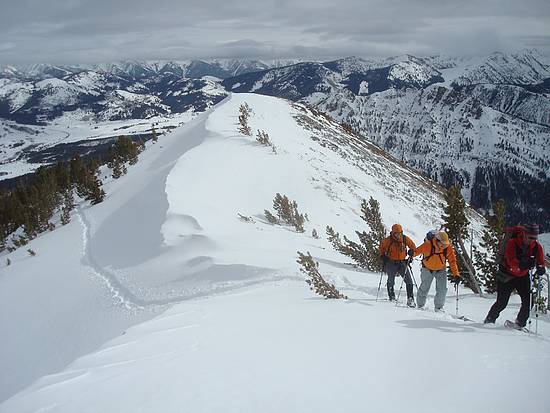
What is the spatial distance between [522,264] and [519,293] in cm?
75

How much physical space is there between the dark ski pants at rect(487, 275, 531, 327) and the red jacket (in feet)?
0.57

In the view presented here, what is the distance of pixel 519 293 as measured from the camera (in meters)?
8.81

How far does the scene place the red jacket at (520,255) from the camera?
8391 millimetres

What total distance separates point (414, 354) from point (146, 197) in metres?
19.9

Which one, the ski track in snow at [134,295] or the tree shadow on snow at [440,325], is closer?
the tree shadow on snow at [440,325]

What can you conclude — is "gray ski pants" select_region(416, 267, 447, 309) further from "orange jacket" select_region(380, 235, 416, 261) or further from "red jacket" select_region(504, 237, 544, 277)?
"red jacket" select_region(504, 237, 544, 277)

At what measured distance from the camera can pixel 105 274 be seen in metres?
17.1

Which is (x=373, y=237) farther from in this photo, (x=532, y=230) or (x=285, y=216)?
(x=532, y=230)

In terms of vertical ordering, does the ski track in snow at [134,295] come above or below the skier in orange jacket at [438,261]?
below

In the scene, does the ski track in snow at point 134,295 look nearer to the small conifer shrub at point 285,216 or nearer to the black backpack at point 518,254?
the black backpack at point 518,254

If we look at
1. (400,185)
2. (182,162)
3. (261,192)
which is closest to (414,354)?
(261,192)

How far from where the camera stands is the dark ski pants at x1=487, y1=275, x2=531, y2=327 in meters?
8.52

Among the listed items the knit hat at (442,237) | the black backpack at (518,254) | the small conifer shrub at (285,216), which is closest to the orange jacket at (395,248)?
the knit hat at (442,237)

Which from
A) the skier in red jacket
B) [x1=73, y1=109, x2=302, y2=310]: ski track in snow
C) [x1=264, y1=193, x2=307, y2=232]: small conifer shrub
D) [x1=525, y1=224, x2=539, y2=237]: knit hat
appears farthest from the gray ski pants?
[x1=264, y1=193, x2=307, y2=232]: small conifer shrub
